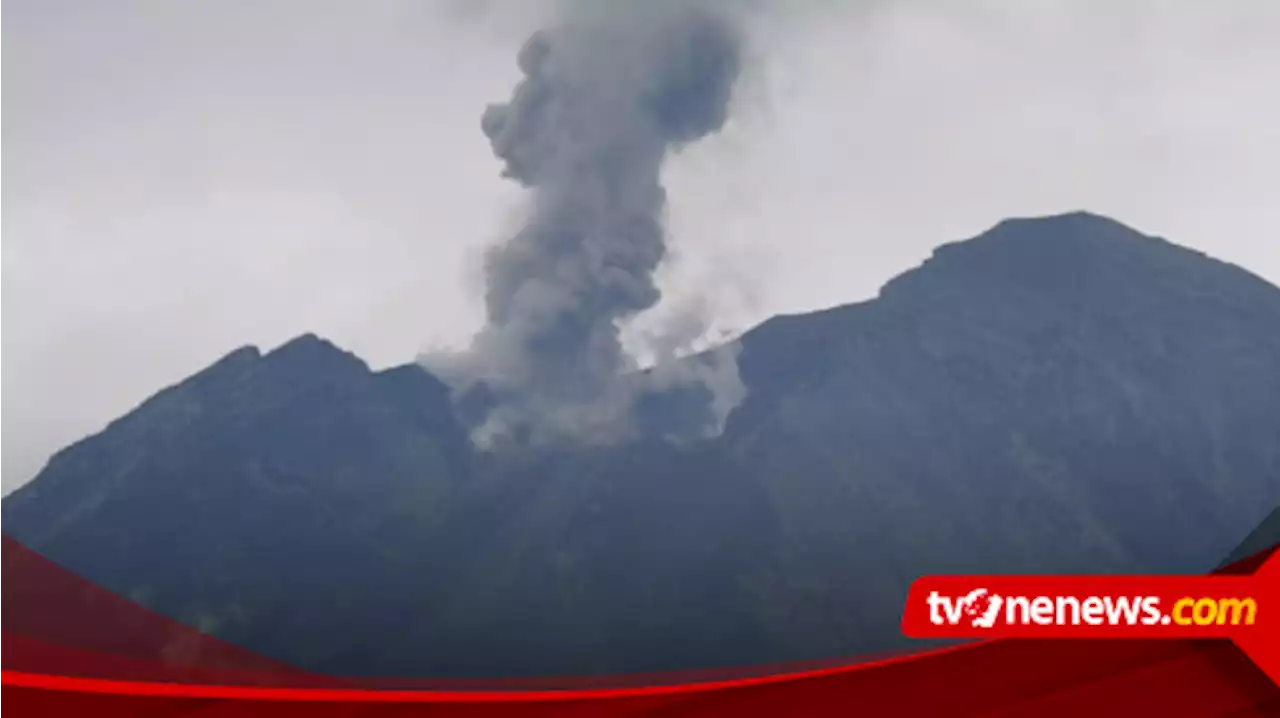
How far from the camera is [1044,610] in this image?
31.0ft

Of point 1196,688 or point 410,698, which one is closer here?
point 1196,688

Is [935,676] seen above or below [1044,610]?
below

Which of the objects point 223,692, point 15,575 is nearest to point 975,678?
point 223,692

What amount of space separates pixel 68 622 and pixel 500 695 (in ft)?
18.0

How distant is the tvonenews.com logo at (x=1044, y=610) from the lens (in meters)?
8.95

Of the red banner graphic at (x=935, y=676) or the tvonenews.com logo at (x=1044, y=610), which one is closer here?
the red banner graphic at (x=935, y=676)

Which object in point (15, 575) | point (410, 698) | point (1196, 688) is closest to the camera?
point (1196, 688)

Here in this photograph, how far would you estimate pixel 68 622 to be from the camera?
35.7 feet

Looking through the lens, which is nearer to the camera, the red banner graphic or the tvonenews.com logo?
the red banner graphic

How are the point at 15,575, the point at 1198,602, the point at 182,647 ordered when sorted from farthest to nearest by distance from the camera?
the point at 15,575 < the point at 182,647 < the point at 1198,602

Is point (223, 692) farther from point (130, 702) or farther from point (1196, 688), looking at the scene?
point (1196, 688)

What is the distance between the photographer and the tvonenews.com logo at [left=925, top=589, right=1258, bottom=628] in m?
8.95

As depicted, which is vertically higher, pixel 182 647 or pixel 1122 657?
pixel 182 647

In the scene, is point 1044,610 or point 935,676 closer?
point 935,676
